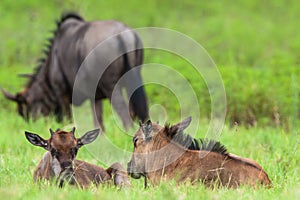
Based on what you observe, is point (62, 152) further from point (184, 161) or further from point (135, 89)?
point (135, 89)

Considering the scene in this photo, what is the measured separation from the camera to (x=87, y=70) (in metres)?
11.5

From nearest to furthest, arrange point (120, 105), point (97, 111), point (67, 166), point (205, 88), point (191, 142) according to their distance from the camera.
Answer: point (67, 166)
point (191, 142)
point (120, 105)
point (97, 111)
point (205, 88)

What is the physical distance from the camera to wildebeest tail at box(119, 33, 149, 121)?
11273 mm

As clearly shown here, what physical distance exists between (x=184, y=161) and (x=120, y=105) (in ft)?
15.9

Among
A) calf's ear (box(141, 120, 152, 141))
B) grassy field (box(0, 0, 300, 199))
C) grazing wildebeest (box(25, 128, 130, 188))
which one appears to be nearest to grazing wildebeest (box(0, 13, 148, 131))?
grassy field (box(0, 0, 300, 199))

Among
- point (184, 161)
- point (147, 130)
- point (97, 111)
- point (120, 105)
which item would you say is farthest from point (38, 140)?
point (97, 111)

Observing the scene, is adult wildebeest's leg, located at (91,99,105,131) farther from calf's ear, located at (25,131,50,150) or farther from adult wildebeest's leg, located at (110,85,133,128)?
calf's ear, located at (25,131,50,150)

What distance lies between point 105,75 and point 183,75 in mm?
2910

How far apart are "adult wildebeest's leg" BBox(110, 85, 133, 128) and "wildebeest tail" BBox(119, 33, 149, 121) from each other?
16 centimetres

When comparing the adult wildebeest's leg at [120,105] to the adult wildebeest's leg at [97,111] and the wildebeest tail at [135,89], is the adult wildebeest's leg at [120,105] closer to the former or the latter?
the wildebeest tail at [135,89]

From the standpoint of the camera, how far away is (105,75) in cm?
1138

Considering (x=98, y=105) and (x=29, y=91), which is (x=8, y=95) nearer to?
(x=29, y=91)

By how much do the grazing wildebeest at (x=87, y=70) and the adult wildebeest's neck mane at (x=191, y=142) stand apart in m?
4.35

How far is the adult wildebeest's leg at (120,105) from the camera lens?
1114cm
